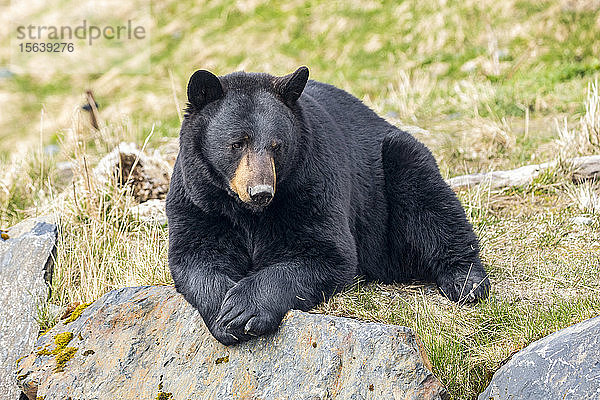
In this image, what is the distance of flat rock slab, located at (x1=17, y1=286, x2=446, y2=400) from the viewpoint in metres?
3.39

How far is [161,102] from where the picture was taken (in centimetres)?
1477

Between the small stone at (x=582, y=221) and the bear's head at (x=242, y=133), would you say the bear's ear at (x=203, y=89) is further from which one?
the small stone at (x=582, y=221)

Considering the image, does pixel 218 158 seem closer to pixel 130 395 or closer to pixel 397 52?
pixel 130 395

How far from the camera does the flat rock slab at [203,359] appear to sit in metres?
3.39

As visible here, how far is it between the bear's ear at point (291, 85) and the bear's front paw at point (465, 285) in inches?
65.8

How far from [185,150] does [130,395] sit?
1.43 m

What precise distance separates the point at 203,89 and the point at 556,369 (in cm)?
229

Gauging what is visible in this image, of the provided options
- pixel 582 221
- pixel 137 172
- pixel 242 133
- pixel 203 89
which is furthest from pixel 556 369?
pixel 137 172

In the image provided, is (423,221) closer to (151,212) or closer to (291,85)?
(291,85)

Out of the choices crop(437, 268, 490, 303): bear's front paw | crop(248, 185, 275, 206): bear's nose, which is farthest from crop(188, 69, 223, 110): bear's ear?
crop(437, 268, 490, 303): bear's front paw

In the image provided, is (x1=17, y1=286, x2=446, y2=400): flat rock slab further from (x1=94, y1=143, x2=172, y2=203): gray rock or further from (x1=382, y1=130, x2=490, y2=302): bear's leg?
(x1=94, y1=143, x2=172, y2=203): gray rock

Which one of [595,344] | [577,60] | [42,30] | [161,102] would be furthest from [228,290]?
[42,30]

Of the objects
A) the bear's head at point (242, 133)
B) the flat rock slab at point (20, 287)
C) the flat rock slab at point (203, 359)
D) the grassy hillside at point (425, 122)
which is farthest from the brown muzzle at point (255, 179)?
the flat rock slab at point (20, 287)

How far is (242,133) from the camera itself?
3.67 m
